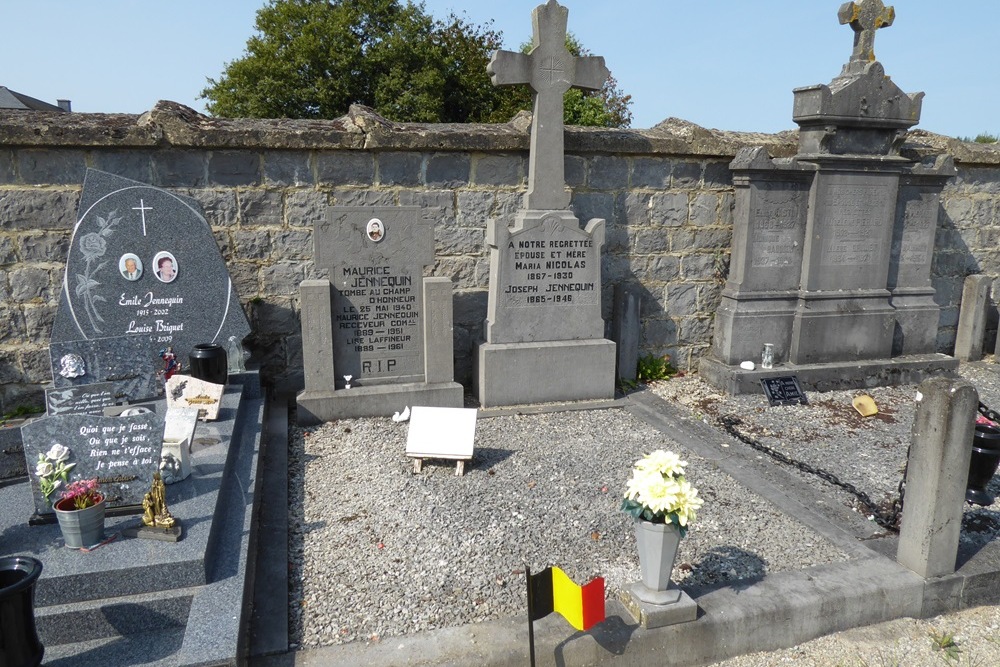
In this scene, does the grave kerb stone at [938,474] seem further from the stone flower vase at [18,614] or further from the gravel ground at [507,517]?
the stone flower vase at [18,614]

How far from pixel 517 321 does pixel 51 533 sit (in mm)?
3883

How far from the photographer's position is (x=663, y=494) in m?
2.88

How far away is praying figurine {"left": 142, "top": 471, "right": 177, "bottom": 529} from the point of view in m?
3.15

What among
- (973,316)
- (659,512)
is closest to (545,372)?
(659,512)

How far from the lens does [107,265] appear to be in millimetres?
5387

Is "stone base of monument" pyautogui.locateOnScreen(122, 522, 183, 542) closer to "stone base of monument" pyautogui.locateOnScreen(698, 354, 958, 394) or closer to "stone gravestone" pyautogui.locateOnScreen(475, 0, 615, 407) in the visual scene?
"stone gravestone" pyautogui.locateOnScreen(475, 0, 615, 407)

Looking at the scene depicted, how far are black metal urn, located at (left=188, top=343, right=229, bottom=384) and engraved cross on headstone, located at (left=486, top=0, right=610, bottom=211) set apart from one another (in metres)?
2.93

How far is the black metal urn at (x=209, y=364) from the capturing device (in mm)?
5156

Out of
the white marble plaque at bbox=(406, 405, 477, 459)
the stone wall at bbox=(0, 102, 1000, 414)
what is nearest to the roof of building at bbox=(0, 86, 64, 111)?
the stone wall at bbox=(0, 102, 1000, 414)

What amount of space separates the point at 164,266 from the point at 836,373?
633 centimetres

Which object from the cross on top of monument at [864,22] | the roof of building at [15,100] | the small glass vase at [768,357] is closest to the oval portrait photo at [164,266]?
the small glass vase at [768,357]

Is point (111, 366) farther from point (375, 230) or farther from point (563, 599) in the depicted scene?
point (563, 599)

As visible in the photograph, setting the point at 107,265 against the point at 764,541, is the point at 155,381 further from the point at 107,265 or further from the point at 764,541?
the point at 764,541

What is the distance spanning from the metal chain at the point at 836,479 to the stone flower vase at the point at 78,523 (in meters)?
3.97
